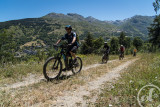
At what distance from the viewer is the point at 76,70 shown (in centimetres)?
745

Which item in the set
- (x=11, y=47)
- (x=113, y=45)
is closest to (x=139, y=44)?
(x=113, y=45)

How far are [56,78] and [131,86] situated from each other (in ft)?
11.1

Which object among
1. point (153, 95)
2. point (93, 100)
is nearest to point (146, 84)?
point (153, 95)

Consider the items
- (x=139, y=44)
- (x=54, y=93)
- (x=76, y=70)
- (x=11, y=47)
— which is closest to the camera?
(x=54, y=93)

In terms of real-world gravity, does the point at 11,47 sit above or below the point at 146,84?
above

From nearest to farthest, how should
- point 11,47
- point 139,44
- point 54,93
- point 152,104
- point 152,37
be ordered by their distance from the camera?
1. point 152,104
2. point 54,93
3. point 11,47
4. point 152,37
5. point 139,44

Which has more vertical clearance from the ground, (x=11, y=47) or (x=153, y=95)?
(x=11, y=47)

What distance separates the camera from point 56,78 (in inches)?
224

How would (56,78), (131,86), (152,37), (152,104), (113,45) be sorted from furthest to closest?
(113,45), (152,37), (56,78), (131,86), (152,104)

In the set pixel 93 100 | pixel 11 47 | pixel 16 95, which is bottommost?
pixel 93 100

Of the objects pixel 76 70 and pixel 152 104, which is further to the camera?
pixel 76 70

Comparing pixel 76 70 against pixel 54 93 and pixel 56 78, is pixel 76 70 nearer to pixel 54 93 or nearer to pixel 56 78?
pixel 56 78

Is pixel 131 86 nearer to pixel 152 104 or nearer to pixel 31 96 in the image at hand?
pixel 152 104

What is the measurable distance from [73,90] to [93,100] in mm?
1035
